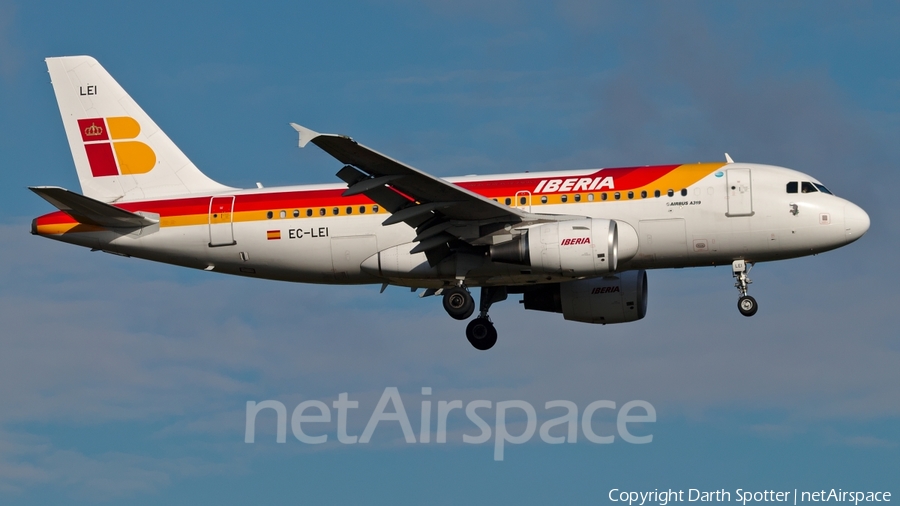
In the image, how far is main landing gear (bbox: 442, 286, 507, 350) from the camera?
41.2m

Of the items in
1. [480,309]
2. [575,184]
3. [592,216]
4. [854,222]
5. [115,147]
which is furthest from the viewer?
[115,147]

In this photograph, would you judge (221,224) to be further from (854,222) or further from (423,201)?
(854,222)

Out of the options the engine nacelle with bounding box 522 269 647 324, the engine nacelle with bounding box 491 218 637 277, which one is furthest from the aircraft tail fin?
the engine nacelle with bounding box 522 269 647 324

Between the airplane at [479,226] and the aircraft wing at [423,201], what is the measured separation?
0.05 meters

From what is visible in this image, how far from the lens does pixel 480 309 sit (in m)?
43.6

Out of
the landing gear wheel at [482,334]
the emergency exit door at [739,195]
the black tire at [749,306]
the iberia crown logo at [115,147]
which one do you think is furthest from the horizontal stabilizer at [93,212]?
the black tire at [749,306]

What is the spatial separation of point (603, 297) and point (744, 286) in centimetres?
529

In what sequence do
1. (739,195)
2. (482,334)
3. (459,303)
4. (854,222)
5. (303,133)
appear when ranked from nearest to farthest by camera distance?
1. (303,133)
2. (854,222)
3. (739,195)
4. (459,303)
5. (482,334)

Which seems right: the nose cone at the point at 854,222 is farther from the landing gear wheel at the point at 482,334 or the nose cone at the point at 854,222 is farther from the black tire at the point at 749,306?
the landing gear wheel at the point at 482,334

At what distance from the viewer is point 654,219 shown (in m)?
39.6

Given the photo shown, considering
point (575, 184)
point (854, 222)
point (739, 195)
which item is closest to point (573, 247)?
point (575, 184)

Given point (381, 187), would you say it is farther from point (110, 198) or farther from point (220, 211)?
point (110, 198)

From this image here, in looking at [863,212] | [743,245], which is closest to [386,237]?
[743,245]

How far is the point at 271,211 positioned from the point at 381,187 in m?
5.21
